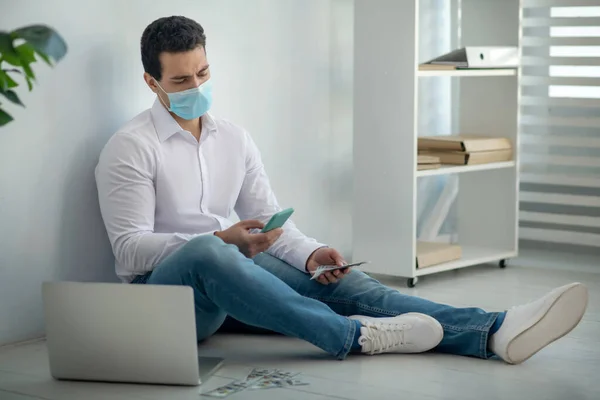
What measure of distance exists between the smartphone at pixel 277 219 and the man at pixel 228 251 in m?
0.02

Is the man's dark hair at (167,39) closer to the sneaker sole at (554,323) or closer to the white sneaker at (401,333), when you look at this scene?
the white sneaker at (401,333)

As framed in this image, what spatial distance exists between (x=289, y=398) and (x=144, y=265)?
21.5 inches

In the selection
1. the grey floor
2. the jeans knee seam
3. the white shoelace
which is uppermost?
the jeans knee seam

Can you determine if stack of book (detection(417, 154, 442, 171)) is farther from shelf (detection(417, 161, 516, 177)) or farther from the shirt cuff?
the shirt cuff

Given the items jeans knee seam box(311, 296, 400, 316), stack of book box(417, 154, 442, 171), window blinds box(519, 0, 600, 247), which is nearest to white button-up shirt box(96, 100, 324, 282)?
jeans knee seam box(311, 296, 400, 316)

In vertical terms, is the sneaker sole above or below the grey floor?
above

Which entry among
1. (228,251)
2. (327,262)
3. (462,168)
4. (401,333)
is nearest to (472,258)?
(462,168)

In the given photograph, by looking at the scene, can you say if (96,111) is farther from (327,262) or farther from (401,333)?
(401,333)

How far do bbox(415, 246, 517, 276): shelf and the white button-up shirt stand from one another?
2.43ft

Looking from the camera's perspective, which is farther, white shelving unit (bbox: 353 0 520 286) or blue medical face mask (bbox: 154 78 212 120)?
white shelving unit (bbox: 353 0 520 286)

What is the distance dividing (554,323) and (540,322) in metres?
0.03

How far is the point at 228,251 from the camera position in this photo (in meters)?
2.15

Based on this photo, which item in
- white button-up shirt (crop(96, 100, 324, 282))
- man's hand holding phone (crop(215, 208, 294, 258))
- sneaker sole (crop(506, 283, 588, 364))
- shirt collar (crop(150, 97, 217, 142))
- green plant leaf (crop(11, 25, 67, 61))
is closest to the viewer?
green plant leaf (crop(11, 25, 67, 61))

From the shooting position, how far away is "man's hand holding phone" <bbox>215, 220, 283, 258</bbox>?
7.40 feet
